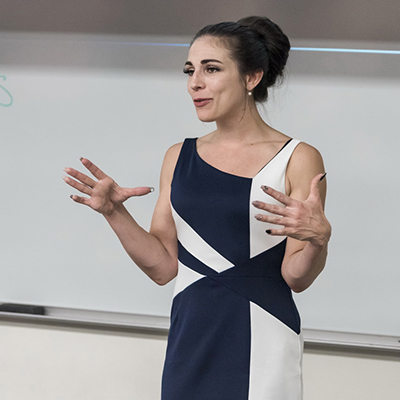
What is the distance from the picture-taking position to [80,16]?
2.24 meters

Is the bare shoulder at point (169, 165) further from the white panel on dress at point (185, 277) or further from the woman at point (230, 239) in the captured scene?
the white panel on dress at point (185, 277)

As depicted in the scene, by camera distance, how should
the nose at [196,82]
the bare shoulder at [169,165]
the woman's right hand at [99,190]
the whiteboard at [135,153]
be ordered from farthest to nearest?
the whiteboard at [135,153]
the bare shoulder at [169,165]
the nose at [196,82]
the woman's right hand at [99,190]

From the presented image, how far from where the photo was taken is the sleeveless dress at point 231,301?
1234 mm

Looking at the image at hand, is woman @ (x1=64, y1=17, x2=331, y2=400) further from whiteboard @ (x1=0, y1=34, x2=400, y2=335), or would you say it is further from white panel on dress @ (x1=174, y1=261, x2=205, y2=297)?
whiteboard @ (x1=0, y1=34, x2=400, y2=335)

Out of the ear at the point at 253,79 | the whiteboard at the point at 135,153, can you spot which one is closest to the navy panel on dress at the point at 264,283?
the ear at the point at 253,79

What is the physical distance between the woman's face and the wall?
120 centimetres

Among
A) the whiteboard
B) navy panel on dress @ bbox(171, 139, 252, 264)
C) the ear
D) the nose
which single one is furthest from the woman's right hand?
the whiteboard

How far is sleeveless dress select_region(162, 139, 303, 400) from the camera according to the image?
→ 1.23 metres

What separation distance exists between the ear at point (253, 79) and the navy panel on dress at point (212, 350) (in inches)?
18.2

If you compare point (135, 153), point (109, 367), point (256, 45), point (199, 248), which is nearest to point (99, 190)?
point (199, 248)

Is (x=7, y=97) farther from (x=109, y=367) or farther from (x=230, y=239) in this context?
(x=230, y=239)

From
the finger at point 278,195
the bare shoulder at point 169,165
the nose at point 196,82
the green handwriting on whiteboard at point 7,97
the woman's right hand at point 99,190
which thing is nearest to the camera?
the finger at point 278,195

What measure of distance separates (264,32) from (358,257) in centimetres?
105

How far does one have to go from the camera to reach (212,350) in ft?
→ 4.09
